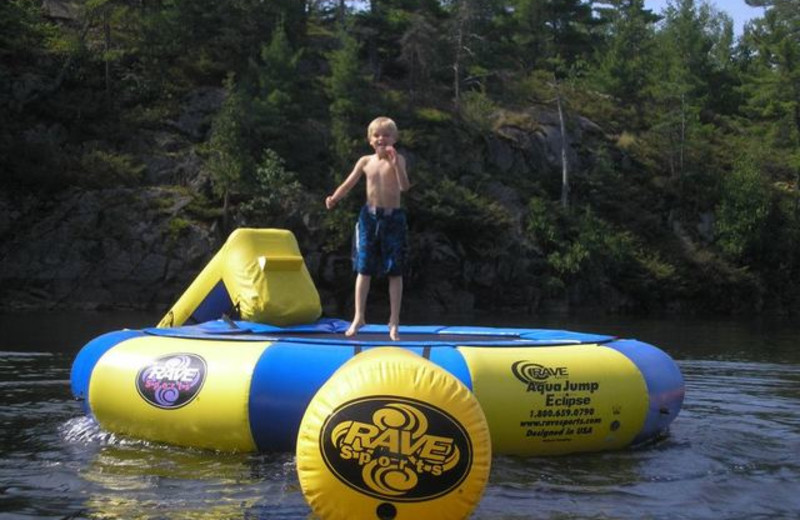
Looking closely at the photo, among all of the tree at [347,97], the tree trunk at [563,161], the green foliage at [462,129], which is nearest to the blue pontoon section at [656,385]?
the green foliage at [462,129]

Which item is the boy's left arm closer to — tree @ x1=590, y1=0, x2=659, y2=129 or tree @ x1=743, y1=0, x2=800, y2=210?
tree @ x1=743, y1=0, x2=800, y2=210

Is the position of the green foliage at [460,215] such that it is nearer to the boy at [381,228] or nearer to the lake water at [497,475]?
the lake water at [497,475]

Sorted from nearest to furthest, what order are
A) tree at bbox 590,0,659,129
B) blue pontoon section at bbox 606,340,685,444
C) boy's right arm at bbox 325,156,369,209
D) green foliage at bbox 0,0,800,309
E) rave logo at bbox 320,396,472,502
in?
rave logo at bbox 320,396,472,502 → blue pontoon section at bbox 606,340,685,444 → boy's right arm at bbox 325,156,369,209 → green foliage at bbox 0,0,800,309 → tree at bbox 590,0,659,129

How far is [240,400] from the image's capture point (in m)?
6.02

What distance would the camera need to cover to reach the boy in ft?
23.7

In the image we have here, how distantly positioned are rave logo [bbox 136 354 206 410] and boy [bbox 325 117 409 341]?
152cm

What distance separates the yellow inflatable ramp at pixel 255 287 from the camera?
8.22 metres

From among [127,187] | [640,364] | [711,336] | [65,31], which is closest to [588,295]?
[711,336]

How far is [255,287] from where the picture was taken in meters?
8.23

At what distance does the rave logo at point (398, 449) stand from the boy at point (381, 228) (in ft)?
10.4

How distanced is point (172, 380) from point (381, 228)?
82.5 inches

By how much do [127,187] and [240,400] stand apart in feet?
77.6

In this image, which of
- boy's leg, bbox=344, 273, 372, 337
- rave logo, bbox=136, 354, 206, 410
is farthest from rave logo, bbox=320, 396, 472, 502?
boy's leg, bbox=344, 273, 372, 337

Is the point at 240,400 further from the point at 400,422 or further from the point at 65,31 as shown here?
the point at 65,31
